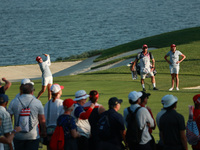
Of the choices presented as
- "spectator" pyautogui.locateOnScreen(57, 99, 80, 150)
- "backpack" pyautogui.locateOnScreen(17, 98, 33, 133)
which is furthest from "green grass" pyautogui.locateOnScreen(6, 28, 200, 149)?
"backpack" pyautogui.locateOnScreen(17, 98, 33, 133)

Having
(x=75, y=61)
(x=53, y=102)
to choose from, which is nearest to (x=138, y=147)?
(x=53, y=102)

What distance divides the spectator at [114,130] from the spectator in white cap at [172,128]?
73 centimetres

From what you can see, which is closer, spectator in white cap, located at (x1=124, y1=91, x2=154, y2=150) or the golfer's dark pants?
spectator in white cap, located at (x1=124, y1=91, x2=154, y2=150)

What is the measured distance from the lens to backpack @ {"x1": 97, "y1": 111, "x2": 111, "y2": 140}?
315 inches

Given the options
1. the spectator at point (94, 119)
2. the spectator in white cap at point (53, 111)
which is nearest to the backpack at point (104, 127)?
the spectator at point (94, 119)

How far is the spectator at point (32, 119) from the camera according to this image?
846 centimetres

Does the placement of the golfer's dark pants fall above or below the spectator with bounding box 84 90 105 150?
below

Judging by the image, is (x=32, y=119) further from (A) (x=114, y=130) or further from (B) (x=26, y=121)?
(A) (x=114, y=130)

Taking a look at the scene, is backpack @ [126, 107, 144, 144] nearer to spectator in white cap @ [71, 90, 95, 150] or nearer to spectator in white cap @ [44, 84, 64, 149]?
spectator in white cap @ [71, 90, 95, 150]

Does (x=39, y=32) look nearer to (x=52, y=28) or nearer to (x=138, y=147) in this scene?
(x=52, y=28)

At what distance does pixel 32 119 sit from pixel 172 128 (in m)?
2.69

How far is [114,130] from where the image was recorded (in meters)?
8.07

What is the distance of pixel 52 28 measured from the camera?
112125 mm

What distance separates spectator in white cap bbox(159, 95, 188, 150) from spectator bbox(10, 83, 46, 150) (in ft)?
7.63
